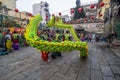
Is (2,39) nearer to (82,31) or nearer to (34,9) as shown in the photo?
(82,31)

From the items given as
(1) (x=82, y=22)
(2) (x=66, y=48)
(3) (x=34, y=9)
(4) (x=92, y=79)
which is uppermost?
(3) (x=34, y=9)

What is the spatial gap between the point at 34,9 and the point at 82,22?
40.9 ft

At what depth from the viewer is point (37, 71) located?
5.43 meters

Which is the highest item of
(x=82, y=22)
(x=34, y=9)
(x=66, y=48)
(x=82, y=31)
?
(x=34, y=9)

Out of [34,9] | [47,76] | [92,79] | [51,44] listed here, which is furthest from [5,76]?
[34,9]

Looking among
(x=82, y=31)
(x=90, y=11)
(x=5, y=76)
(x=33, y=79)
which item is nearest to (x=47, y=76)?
(x=33, y=79)

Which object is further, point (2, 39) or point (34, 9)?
point (34, 9)

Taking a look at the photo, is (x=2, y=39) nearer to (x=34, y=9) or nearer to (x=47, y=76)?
(x=47, y=76)

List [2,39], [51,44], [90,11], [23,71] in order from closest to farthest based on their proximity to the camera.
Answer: [23,71] → [51,44] → [2,39] → [90,11]

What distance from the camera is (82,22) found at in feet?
110

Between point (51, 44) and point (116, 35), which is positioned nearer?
point (51, 44)

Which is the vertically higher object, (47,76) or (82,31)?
(82,31)

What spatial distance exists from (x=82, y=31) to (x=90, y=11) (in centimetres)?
1588

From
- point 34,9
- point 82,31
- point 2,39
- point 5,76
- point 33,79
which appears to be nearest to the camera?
point 33,79
